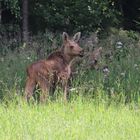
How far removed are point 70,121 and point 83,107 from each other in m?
1.01

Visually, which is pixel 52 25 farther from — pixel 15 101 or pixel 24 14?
pixel 15 101

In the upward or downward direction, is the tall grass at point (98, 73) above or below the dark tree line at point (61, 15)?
below

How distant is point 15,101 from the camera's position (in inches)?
372

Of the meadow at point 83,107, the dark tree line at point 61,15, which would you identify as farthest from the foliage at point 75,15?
the meadow at point 83,107

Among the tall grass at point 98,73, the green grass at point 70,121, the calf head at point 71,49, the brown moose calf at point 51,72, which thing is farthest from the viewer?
the calf head at point 71,49

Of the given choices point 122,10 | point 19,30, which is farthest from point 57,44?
point 122,10

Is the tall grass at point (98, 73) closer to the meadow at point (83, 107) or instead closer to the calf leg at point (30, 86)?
the meadow at point (83, 107)

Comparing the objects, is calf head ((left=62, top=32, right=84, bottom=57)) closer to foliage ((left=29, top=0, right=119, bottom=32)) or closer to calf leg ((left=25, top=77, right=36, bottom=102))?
calf leg ((left=25, top=77, right=36, bottom=102))

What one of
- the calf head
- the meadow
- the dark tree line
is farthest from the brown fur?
the dark tree line

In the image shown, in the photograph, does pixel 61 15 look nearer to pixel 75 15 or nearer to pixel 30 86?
pixel 75 15

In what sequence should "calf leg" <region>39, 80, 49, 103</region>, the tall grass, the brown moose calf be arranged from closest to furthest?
"calf leg" <region>39, 80, 49, 103</region>, the tall grass, the brown moose calf

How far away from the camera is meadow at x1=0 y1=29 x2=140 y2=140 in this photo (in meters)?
7.48

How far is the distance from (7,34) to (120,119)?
455 inches

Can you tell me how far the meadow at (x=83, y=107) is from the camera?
7.48 meters
